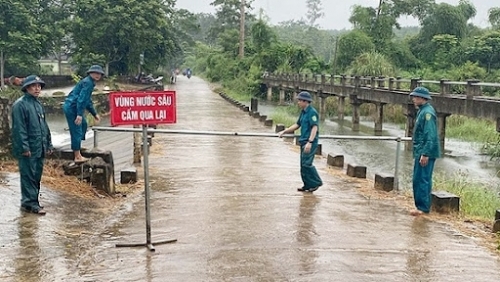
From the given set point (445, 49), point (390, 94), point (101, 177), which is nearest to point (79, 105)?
point (101, 177)

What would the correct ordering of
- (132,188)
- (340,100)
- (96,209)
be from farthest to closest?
(340,100) < (132,188) < (96,209)

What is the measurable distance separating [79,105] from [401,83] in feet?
73.9

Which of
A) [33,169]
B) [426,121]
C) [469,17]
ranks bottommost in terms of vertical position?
[33,169]

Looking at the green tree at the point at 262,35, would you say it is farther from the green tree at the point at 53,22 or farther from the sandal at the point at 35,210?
the sandal at the point at 35,210

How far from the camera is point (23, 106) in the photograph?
6.36 m

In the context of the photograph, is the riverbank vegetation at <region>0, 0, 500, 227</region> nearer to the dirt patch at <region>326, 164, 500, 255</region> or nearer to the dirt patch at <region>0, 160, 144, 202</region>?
the dirt patch at <region>326, 164, 500, 255</region>

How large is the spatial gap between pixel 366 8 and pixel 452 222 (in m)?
45.2

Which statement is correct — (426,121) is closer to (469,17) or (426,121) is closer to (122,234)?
(122,234)

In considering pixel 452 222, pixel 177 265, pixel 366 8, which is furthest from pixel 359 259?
pixel 366 8

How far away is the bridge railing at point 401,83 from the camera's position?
53.0 ft

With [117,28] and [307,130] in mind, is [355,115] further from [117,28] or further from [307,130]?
[117,28]

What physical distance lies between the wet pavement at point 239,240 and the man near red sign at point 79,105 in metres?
1.05

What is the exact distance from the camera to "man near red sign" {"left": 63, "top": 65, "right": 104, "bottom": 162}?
830 centimetres

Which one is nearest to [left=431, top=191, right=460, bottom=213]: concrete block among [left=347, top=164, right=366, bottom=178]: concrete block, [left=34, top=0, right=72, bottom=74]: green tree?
[left=347, top=164, right=366, bottom=178]: concrete block
